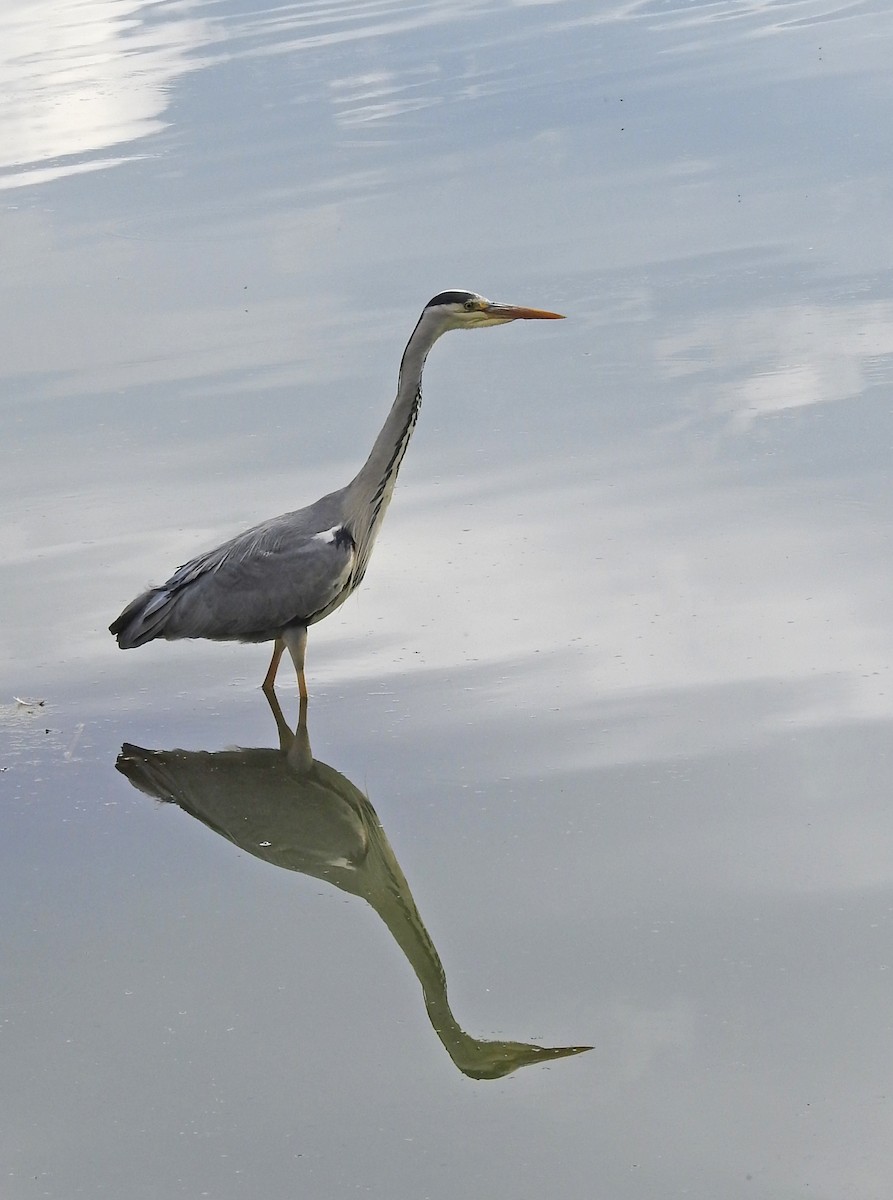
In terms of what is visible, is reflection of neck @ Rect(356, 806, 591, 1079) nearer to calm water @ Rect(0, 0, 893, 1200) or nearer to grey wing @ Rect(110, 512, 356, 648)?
calm water @ Rect(0, 0, 893, 1200)

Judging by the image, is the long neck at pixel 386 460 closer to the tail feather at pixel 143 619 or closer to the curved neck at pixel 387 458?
the curved neck at pixel 387 458

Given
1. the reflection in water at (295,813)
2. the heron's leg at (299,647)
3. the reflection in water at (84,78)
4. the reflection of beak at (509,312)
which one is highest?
the reflection of beak at (509,312)

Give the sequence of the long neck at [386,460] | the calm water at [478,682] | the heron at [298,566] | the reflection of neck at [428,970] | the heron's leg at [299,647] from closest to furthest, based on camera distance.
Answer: the calm water at [478,682], the reflection of neck at [428,970], the heron's leg at [299,647], the heron at [298,566], the long neck at [386,460]

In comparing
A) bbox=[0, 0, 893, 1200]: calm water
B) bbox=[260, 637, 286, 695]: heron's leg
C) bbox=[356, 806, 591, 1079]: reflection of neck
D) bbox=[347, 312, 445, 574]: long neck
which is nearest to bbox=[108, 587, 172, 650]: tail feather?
bbox=[0, 0, 893, 1200]: calm water

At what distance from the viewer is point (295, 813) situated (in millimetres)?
5184

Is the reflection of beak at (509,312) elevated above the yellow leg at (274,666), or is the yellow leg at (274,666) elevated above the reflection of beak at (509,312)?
the reflection of beak at (509,312)

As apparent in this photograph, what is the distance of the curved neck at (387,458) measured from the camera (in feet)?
19.5

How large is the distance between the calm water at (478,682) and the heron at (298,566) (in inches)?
8.7

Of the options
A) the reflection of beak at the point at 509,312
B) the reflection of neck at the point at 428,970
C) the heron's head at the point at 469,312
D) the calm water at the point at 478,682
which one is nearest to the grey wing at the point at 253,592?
the calm water at the point at 478,682

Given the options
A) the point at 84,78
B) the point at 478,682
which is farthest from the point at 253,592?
the point at 84,78

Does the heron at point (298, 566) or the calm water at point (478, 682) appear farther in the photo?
the heron at point (298, 566)

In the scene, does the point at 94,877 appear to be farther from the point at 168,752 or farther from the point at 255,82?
the point at 255,82

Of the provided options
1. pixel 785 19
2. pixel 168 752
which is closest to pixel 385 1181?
pixel 168 752

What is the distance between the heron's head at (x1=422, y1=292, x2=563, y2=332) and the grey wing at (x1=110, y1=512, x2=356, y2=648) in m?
0.81
